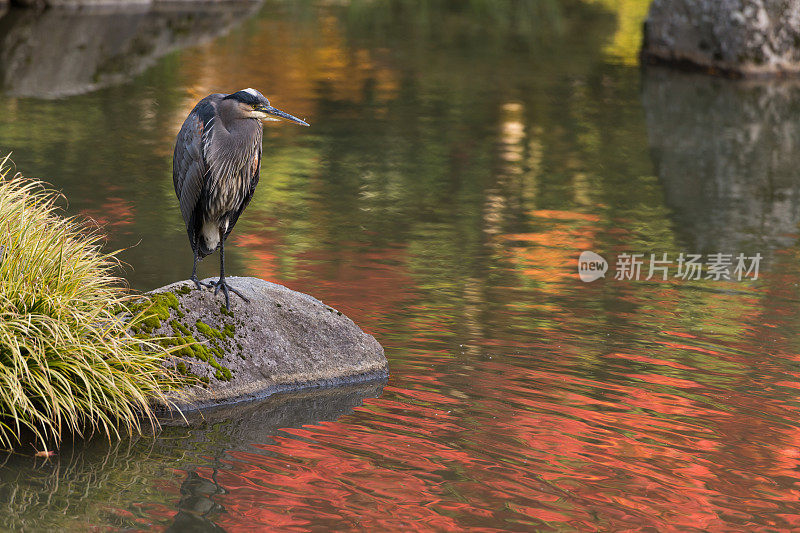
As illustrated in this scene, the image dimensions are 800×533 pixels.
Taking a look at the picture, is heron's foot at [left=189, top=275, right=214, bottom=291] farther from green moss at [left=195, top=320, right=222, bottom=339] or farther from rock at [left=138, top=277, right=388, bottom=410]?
green moss at [left=195, top=320, right=222, bottom=339]

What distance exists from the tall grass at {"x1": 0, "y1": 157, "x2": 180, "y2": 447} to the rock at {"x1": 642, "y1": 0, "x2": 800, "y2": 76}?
14.2m

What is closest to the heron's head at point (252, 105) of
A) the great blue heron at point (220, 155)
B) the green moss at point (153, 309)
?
the great blue heron at point (220, 155)

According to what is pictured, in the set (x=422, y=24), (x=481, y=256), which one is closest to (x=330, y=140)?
(x=481, y=256)

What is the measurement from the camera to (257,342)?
6785mm

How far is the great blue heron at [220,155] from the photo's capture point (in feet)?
21.4

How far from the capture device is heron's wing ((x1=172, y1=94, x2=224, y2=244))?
21.6ft

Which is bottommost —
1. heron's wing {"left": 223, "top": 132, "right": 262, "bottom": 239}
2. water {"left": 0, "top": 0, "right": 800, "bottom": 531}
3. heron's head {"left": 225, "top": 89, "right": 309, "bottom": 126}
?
water {"left": 0, "top": 0, "right": 800, "bottom": 531}

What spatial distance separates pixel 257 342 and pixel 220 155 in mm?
1106

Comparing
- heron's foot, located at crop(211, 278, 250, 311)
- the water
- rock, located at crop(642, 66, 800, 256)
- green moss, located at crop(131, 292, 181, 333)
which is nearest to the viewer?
the water

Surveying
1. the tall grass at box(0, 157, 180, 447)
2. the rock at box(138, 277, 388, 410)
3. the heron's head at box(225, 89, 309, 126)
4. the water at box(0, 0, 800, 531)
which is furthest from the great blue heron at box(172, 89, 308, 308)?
the water at box(0, 0, 800, 531)

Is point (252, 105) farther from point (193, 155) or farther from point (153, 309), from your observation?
point (153, 309)

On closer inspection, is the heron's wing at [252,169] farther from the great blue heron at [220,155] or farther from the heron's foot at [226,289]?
the heron's foot at [226,289]

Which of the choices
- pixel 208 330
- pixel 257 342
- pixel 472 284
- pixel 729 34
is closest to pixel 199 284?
pixel 208 330

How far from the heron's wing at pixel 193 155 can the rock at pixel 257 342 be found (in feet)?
1.80
